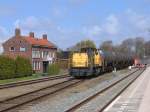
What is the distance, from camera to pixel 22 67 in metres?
56.4

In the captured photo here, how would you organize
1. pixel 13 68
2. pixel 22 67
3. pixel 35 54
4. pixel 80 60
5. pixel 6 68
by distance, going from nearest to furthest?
pixel 80 60 < pixel 6 68 < pixel 13 68 < pixel 22 67 < pixel 35 54

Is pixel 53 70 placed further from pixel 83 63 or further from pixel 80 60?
pixel 83 63

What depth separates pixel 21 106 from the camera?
18609 millimetres

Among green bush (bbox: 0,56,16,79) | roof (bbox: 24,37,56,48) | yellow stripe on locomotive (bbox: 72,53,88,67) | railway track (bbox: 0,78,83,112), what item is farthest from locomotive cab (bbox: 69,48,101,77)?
roof (bbox: 24,37,56,48)

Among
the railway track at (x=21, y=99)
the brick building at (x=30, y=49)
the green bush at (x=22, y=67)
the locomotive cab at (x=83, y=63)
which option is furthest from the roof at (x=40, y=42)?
the railway track at (x=21, y=99)

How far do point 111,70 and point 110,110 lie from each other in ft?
149

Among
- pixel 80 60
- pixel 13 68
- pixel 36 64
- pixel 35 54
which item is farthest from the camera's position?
pixel 35 54

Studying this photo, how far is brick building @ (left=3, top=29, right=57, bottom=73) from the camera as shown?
96.5m

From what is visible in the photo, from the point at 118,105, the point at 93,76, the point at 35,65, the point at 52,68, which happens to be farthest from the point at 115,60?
the point at 118,105

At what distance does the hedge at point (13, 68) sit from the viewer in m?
50.8

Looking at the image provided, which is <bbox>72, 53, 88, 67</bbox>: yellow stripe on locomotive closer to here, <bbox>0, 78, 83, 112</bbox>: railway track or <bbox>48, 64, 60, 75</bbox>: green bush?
<bbox>0, 78, 83, 112</bbox>: railway track

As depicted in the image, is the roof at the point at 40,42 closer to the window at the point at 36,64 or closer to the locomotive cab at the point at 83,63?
the window at the point at 36,64

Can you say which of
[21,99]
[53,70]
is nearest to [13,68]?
[53,70]

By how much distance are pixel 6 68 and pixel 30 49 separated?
149 ft
